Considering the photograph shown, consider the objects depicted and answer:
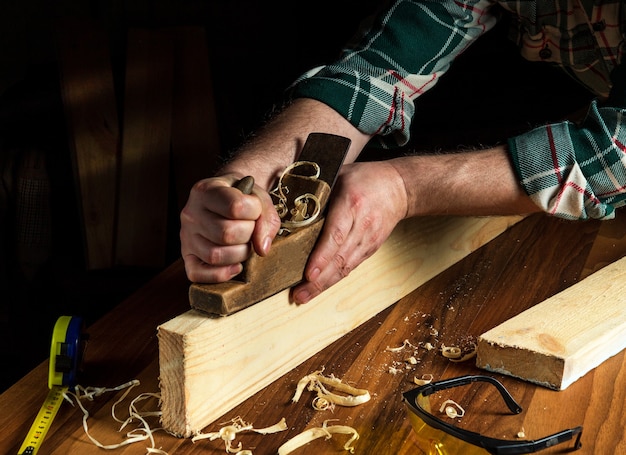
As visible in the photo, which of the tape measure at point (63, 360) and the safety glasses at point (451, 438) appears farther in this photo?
the tape measure at point (63, 360)

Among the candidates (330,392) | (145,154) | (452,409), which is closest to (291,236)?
(330,392)

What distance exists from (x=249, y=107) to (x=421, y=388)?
2.47m

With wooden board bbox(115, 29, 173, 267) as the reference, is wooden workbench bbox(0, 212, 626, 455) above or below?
above

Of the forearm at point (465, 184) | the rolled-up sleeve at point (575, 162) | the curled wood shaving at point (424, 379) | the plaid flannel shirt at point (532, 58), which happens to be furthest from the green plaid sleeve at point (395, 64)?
the curled wood shaving at point (424, 379)

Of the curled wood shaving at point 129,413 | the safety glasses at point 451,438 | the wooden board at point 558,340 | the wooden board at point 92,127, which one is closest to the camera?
the safety glasses at point 451,438

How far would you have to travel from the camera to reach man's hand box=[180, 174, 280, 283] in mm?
→ 1208

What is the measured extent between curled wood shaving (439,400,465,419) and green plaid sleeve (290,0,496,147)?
2.41ft

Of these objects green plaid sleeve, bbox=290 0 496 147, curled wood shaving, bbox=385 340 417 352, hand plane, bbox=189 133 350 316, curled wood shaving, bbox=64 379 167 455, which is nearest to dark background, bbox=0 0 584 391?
green plaid sleeve, bbox=290 0 496 147

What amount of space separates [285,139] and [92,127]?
46.5 inches

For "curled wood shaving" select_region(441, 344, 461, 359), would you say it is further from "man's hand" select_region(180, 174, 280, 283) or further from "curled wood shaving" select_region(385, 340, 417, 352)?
"man's hand" select_region(180, 174, 280, 283)

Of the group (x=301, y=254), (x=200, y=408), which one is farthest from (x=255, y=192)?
(x=200, y=408)

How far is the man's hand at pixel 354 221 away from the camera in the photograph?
4.40 ft

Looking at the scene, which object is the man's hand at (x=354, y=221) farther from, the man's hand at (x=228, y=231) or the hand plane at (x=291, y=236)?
the man's hand at (x=228, y=231)

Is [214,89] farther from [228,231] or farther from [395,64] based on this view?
[228,231]
